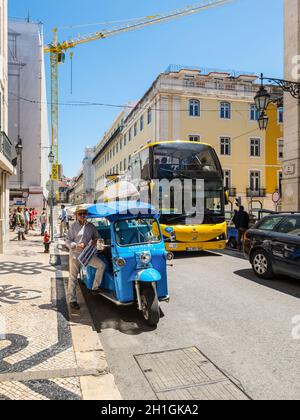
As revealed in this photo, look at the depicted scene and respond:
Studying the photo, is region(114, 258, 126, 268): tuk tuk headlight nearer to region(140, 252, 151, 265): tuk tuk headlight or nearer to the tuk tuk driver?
region(140, 252, 151, 265): tuk tuk headlight

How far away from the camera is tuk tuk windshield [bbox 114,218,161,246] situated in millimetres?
6035

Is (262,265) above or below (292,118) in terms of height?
below

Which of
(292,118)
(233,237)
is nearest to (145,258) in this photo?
(233,237)

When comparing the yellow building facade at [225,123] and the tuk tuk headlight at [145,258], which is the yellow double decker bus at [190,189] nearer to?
the tuk tuk headlight at [145,258]

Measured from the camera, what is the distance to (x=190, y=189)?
38.7 feet

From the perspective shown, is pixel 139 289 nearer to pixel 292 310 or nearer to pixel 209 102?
pixel 292 310

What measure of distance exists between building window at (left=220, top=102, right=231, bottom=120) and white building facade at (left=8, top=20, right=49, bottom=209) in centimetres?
1724

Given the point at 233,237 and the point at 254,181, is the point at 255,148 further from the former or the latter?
the point at 233,237

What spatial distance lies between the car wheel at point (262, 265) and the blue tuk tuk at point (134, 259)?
335 centimetres

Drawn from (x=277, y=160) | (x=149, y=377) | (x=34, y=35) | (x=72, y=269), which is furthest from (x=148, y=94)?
(x=149, y=377)

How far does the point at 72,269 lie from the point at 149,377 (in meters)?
2.87

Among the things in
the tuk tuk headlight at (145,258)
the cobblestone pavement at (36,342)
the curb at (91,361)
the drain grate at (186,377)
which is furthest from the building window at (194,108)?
the drain grate at (186,377)

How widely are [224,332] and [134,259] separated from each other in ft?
5.71

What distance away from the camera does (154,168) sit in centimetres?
1174
